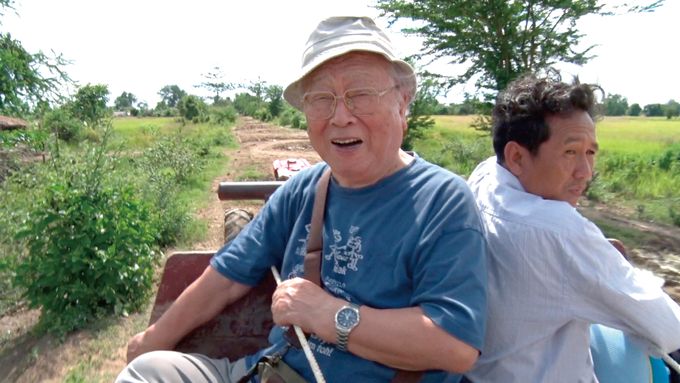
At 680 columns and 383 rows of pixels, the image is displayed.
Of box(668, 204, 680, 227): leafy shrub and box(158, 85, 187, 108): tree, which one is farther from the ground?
box(668, 204, 680, 227): leafy shrub

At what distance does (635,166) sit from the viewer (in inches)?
530

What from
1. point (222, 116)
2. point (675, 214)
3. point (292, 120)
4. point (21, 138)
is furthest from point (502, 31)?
point (222, 116)

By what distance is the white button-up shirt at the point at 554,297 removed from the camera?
5.11 feet

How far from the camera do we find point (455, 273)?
1563mm

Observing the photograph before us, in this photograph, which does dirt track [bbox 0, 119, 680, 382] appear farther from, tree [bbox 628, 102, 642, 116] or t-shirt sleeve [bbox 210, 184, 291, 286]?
tree [bbox 628, 102, 642, 116]

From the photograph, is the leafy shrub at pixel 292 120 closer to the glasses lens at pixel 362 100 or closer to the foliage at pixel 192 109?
the foliage at pixel 192 109

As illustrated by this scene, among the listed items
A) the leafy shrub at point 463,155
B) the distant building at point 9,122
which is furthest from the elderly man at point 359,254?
the leafy shrub at point 463,155

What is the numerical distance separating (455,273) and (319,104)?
646 millimetres

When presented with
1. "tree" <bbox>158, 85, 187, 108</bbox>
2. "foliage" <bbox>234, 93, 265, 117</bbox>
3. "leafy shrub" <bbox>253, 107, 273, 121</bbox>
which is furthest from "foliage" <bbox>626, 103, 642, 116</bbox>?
"tree" <bbox>158, 85, 187, 108</bbox>

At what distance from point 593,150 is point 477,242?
1.48 feet

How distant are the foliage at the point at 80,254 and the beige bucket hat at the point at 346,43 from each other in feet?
11.3

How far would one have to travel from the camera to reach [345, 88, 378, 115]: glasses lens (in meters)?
1.82

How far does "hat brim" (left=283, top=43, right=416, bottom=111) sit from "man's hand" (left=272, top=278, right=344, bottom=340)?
58cm

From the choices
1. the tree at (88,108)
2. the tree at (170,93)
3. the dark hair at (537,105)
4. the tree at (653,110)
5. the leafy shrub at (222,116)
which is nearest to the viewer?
the dark hair at (537,105)
